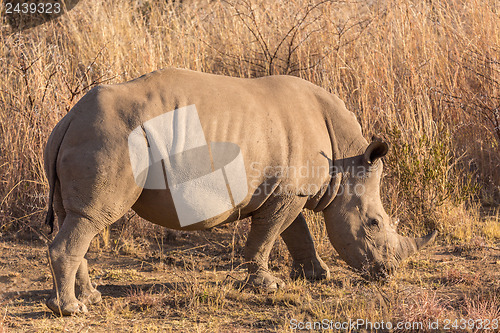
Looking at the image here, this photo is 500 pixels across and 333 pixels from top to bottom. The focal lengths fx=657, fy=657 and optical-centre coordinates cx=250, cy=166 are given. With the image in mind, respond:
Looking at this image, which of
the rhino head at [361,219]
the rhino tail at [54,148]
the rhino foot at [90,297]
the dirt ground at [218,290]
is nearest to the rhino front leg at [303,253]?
the dirt ground at [218,290]

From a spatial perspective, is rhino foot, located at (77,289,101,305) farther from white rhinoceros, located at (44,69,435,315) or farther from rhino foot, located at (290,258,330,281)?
rhino foot, located at (290,258,330,281)

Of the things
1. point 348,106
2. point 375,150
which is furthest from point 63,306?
point 348,106

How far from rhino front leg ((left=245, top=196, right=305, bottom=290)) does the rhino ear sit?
24.9 inches

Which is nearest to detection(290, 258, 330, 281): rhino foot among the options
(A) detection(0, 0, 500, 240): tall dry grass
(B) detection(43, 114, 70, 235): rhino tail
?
(A) detection(0, 0, 500, 240): tall dry grass

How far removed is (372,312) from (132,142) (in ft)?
6.33

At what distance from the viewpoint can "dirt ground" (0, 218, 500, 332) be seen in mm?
4359

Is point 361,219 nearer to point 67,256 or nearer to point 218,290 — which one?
point 218,290

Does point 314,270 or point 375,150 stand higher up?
point 375,150

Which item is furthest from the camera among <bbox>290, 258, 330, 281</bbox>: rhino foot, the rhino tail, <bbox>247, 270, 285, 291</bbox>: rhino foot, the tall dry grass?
the tall dry grass

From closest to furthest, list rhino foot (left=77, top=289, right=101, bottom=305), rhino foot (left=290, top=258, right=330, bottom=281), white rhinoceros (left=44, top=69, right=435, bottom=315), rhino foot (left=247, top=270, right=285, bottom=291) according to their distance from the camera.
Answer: white rhinoceros (left=44, top=69, right=435, bottom=315) < rhino foot (left=77, top=289, right=101, bottom=305) < rhino foot (left=247, top=270, right=285, bottom=291) < rhino foot (left=290, top=258, right=330, bottom=281)

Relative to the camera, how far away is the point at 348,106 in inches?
285

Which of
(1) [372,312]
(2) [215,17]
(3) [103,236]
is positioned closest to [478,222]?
(1) [372,312]

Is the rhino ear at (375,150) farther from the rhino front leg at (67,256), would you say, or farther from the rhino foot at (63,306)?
the rhino foot at (63,306)

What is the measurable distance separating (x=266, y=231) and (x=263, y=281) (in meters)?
0.40
